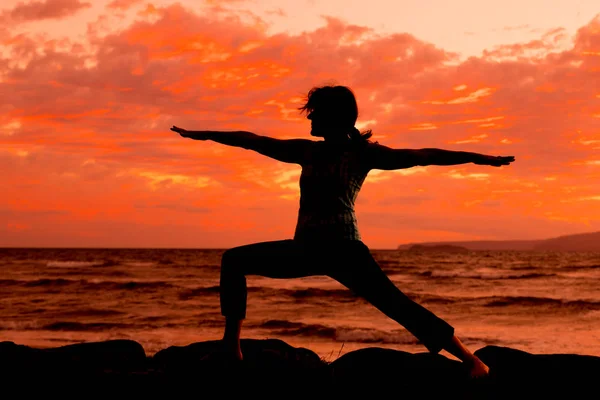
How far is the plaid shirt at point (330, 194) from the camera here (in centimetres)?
452

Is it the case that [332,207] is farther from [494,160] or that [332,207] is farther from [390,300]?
[494,160]

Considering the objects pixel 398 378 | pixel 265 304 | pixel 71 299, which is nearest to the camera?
pixel 398 378

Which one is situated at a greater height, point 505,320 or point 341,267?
point 341,267

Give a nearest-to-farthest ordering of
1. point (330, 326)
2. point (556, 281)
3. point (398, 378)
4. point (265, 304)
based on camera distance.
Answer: point (398, 378) < point (330, 326) < point (265, 304) < point (556, 281)

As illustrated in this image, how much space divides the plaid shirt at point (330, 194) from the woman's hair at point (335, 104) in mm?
202

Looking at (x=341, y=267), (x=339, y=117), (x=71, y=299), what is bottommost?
(x=71, y=299)

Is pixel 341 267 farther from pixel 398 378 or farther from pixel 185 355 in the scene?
pixel 185 355

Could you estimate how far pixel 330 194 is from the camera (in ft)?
14.9

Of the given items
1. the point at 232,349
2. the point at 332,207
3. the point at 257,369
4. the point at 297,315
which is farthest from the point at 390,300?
the point at 297,315

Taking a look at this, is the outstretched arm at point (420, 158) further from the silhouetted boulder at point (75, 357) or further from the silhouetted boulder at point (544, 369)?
the silhouetted boulder at point (75, 357)

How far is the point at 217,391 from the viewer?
4.85 metres

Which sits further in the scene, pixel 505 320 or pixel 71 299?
pixel 71 299

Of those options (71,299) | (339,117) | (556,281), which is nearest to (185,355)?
(339,117)

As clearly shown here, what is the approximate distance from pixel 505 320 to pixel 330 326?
501 centimetres
